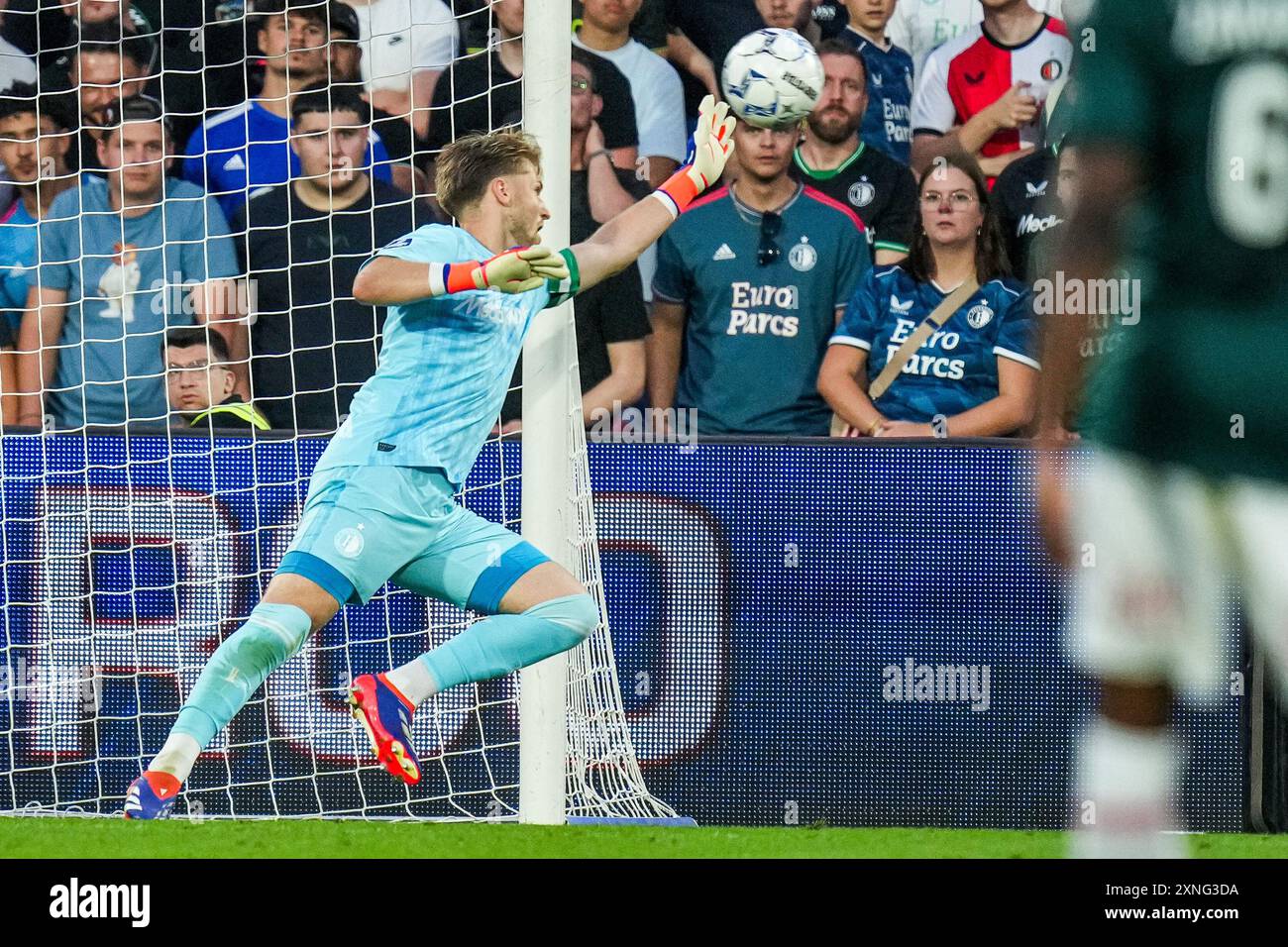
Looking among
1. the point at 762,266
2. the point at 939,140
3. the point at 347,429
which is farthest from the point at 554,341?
the point at 939,140

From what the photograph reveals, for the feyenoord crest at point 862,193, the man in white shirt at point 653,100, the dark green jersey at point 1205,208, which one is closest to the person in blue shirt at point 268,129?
the man in white shirt at point 653,100

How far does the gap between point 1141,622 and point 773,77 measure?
3.41 m

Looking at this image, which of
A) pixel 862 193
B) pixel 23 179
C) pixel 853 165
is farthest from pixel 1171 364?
pixel 23 179

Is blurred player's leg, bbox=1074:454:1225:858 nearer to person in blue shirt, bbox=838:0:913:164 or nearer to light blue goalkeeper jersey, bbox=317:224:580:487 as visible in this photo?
light blue goalkeeper jersey, bbox=317:224:580:487

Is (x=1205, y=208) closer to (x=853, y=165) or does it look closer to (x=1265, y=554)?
(x=1265, y=554)

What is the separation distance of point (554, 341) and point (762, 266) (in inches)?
54.1

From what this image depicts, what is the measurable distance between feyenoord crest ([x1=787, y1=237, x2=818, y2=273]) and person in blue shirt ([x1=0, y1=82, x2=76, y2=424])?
288 centimetres

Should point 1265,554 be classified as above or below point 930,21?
below

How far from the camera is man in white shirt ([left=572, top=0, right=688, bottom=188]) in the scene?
7.18 meters

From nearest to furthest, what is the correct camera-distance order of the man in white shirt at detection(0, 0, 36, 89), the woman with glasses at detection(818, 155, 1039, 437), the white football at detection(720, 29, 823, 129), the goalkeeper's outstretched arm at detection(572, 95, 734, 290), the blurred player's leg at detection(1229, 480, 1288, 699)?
1. the blurred player's leg at detection(1229, 480, 1288, 699)
2. the goalkeeper's outstretched arm at detection(572, 95, 734, 290)
3. the white football at detection(720, 29, 823, 129)
4. the woman with glasses at detection(818, 155, 1039, 437)
5. the man in white shirt at detection(0, 0, 36, 89)

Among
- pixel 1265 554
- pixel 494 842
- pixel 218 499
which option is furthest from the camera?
pixel 218 499

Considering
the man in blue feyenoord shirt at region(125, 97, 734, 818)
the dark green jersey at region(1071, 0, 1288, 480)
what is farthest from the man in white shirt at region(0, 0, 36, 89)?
the dark green jersey at region(1071, 0, 1288, 480)

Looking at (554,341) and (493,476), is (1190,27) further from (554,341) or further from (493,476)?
(493,476)

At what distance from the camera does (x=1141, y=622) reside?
2.82 m
